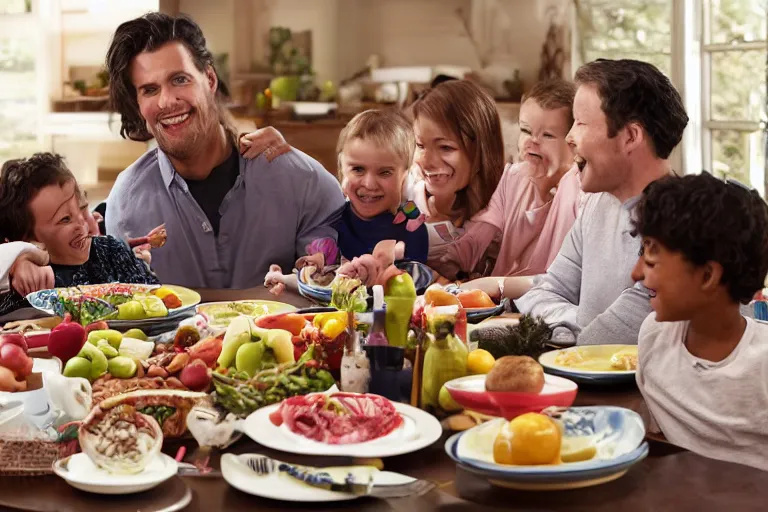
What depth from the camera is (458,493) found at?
134 centimetres

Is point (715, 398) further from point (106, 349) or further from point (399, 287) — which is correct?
point (106, 349)

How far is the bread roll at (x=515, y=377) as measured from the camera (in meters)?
1.48

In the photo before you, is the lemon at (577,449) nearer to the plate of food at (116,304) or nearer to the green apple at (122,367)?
Answer: the green apple at (122,367)

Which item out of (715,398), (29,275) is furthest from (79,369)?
(29,275)

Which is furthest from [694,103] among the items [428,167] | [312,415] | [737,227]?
[312,415]

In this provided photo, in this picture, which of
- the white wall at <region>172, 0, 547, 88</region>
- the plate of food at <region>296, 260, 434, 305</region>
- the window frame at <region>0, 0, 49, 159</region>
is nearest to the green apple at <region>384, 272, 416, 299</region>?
the plate of food at <region>296, 260, 434, 305</region>

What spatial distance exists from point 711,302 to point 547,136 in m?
1.80

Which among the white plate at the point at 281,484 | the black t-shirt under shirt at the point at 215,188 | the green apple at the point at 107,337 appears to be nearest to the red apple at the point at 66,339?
the green apple at the point at 107,337

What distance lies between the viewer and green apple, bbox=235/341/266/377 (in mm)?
1725

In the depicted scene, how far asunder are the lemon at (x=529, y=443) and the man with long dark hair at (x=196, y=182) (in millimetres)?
2250

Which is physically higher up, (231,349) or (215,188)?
(215,188)

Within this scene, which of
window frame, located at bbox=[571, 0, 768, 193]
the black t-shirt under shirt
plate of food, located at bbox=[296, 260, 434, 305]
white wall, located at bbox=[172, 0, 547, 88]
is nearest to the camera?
plate of food, located at bbox=[296, 260, 434, 305]

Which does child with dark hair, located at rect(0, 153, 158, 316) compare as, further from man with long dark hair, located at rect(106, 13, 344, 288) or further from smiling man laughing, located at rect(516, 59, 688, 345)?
smiling man laughing, located at rect(516, 59, 688, 345)

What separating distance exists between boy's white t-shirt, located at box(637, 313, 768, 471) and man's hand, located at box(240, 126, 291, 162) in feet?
Result: 7.17
